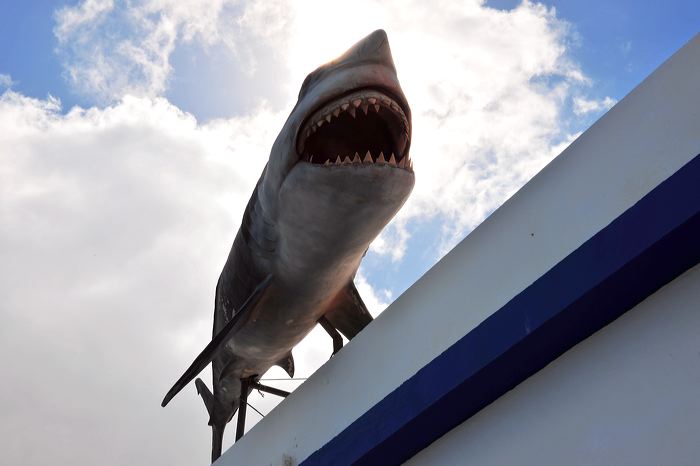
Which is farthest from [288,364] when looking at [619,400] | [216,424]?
[619,400]

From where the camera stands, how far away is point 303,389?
3.21 m

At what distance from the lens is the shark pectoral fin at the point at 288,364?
19.4 ft

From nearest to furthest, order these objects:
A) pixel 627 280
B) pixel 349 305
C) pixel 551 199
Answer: pixel 627 280 < pixel 551 199 < pixel 349 305

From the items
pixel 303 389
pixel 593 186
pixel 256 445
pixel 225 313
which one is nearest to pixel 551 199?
pixel 593 186

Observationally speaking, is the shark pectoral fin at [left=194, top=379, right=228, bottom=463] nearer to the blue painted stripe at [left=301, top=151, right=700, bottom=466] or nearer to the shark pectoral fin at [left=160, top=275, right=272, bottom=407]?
the shark pectoral fin at [left=160, top=275, right=272, bottom=407]

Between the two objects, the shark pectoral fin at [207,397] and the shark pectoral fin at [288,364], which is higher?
the shark pectoral fin at [207,397]

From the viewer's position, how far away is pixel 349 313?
15.7 feet

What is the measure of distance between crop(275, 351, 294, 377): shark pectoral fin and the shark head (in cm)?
204

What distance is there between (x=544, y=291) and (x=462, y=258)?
53 centimetres

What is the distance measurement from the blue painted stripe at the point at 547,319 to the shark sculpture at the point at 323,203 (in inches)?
58.8

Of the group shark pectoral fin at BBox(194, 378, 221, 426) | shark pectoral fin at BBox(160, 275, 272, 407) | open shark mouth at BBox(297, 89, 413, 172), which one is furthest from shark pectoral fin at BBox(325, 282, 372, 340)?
shark pectoral fin at BBox(194, 378, 221, 426)

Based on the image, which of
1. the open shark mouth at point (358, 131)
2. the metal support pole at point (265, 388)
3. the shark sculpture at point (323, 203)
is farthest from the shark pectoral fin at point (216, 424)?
the open shark mouth at point (358, 131)

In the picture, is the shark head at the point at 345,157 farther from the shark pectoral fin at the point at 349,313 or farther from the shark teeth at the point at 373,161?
the shark pectoral fin at the point at 349,313

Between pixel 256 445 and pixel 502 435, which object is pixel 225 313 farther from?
pixel 502 435
